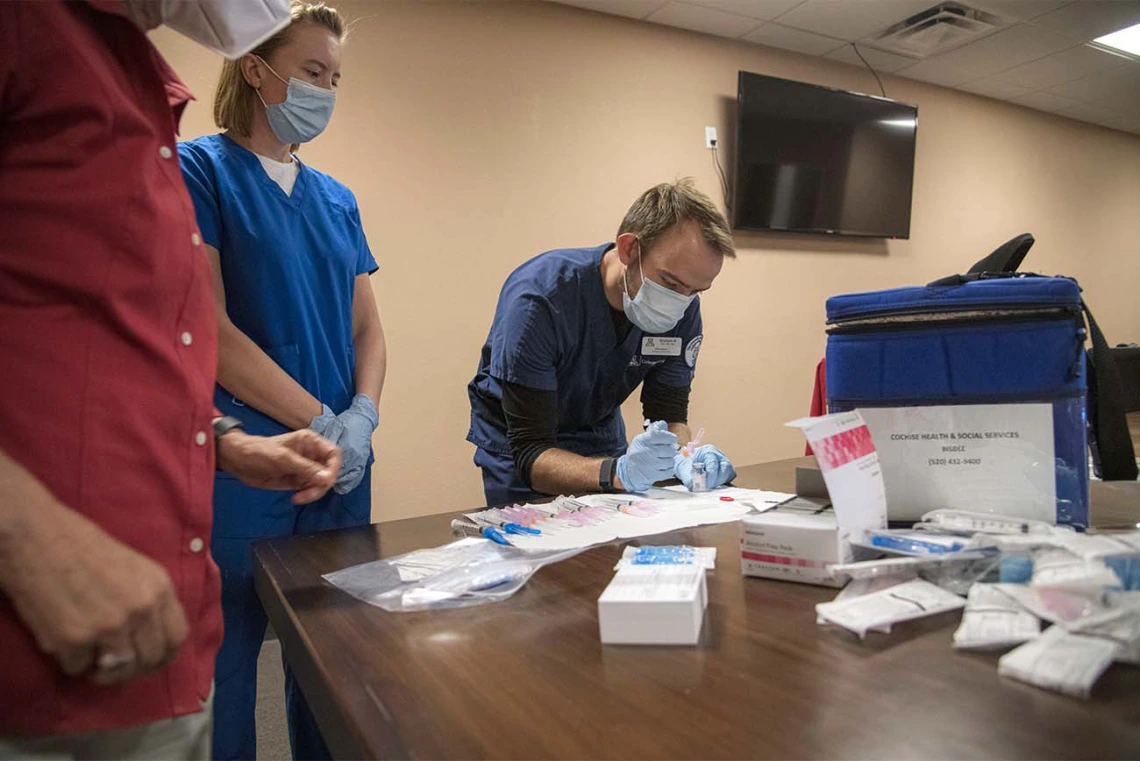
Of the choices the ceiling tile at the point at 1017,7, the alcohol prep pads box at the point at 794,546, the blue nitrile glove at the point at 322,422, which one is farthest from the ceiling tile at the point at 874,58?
the alcohol prep pads box at the point at 794,546

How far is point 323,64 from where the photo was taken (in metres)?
1.34

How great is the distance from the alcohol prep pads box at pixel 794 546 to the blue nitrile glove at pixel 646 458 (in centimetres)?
48

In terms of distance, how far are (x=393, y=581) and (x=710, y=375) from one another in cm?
286

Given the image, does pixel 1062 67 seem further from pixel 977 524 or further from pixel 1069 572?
pixel 1069 572

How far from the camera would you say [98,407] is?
0.55 metres

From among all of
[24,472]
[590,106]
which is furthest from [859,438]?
[590,106]

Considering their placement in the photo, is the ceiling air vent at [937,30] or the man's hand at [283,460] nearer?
the man's hand at [283,460]

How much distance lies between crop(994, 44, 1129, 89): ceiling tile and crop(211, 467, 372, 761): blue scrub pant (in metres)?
4.62

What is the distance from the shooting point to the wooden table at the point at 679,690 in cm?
45

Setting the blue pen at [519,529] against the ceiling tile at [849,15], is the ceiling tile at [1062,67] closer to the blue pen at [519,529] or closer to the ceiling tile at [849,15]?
the ceiling tile at [849,15]

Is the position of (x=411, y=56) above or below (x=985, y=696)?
above

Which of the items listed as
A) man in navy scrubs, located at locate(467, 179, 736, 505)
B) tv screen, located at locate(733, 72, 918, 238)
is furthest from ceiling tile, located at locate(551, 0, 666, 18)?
man in navy scrubs, located at locate(467, 179, 736, 505)

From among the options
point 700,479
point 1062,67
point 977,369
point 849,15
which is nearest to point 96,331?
point 977,369

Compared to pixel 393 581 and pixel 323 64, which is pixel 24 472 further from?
pixel 323 64
